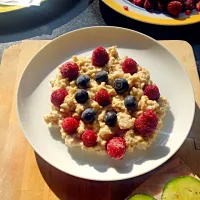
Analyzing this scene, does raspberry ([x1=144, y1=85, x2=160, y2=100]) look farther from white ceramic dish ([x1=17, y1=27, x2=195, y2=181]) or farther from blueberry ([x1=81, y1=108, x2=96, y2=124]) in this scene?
blueberry ([x1=81, y1=108, x2=96, y2=124])

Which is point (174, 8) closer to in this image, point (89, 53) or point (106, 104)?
point (89, 53)

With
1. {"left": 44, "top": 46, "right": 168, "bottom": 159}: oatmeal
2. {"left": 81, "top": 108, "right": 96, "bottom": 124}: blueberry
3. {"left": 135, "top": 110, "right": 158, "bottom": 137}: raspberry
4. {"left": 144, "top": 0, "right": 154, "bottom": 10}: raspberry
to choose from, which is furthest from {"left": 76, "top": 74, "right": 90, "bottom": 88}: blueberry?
{"left": 144, "top": 0, "right": 154, "bottom": 10}: raspberry

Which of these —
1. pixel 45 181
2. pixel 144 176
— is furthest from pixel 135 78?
pixel 45 181

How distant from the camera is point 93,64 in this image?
139 centimetres

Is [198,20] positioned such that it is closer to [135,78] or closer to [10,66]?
[135,78]

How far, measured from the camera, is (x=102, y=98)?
1.26 metres

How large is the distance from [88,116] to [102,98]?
2.9 inches

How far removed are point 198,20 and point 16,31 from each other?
2.54ft

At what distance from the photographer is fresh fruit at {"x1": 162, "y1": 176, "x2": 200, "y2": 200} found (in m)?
1.12

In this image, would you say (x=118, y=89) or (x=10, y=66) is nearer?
(x=118, y=89)

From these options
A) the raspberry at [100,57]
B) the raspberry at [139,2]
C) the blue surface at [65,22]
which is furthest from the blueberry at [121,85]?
the raspberry at [139,2]

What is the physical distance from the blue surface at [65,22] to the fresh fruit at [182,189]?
0.71m

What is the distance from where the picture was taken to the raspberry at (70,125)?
123cm

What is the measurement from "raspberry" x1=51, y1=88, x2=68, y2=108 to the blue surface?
19.7 inches
